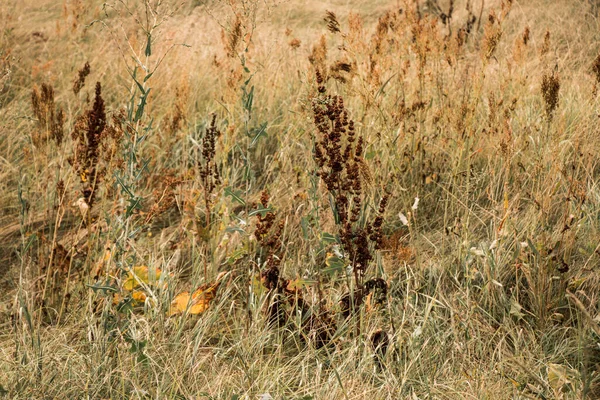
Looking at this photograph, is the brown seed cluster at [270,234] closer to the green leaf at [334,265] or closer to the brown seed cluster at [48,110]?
the green leaf at [334,265]

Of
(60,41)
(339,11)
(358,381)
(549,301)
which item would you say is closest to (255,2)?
(358,381)

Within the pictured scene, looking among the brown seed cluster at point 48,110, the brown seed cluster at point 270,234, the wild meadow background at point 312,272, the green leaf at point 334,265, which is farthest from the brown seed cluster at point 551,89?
the brown seed cluster at point 48,110

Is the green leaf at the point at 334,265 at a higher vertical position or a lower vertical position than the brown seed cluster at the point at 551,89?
lower

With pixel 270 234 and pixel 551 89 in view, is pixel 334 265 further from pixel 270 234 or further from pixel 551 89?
pixel 551 89

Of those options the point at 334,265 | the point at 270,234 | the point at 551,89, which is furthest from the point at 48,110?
the point at 551,89

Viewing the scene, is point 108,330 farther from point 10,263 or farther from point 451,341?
point 451,341

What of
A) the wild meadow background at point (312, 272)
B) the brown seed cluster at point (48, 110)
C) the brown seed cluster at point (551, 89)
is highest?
the brown seed cluster at point (551, 89)

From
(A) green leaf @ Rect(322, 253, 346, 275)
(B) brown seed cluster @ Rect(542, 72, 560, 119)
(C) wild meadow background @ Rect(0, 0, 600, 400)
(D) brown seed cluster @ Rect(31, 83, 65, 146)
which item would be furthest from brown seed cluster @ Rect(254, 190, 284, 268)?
(B) brown seed cluster @ Rect(542, 72, 560, 119)

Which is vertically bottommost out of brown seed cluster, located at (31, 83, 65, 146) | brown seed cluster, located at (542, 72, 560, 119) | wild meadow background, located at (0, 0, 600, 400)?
wild meadow background, located at (0, 0, 600, 400)

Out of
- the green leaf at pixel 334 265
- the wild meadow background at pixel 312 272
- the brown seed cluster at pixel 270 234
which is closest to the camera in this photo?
the wild meadow background at pixel 312 272

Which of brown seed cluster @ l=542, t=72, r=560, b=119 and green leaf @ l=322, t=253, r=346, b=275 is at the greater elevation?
brown seed cluster @ l=542, t=72, r=560, b=119

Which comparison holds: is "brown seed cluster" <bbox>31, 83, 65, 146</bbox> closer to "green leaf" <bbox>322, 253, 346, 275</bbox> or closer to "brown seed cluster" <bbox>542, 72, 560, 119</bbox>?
"green leaf" <bbox>322, 253, 346, 275</bbox>

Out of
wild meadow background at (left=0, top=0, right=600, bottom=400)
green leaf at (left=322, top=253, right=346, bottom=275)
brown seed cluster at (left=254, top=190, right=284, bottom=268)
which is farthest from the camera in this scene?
brown seed cluster at (left=254, top=190, right=284, bottom=268)

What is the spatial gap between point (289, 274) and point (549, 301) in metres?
0.95
